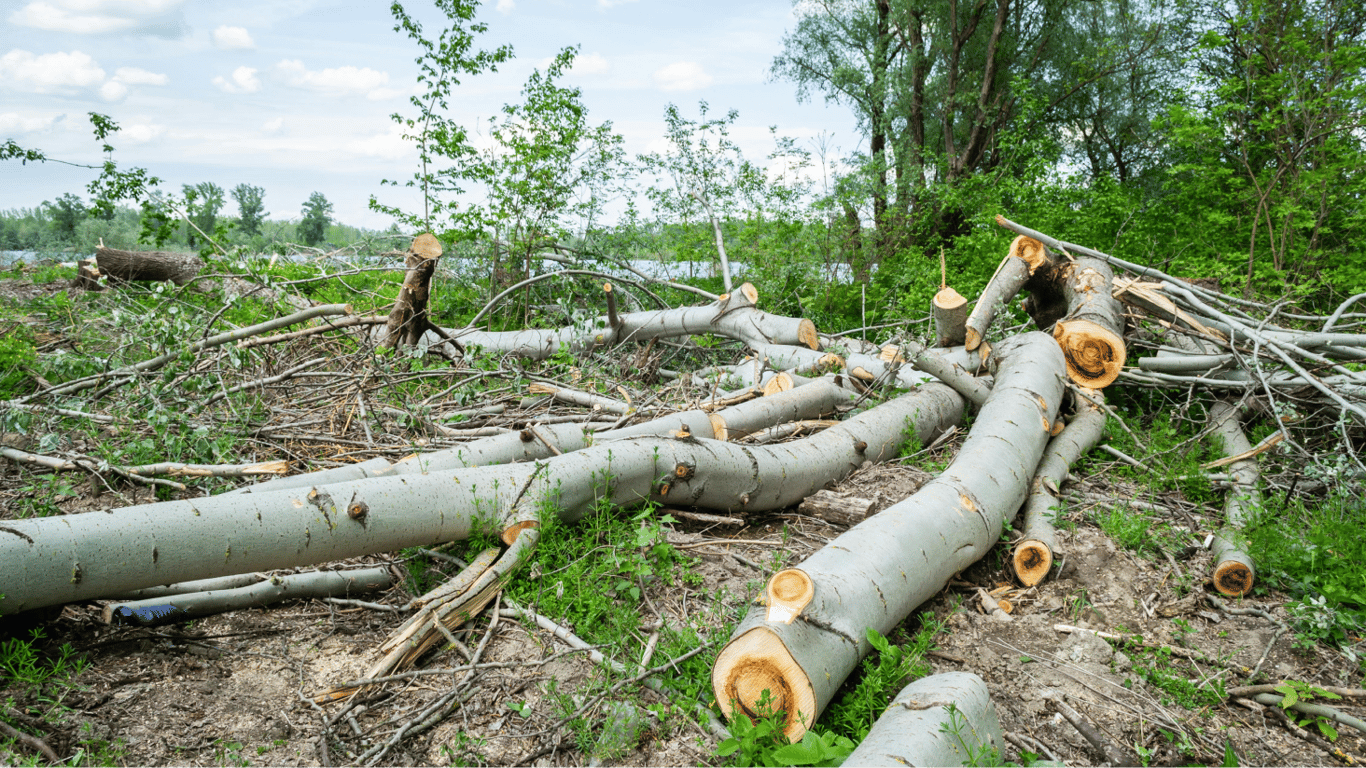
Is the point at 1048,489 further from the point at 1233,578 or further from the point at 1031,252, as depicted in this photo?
the point at 1031,252

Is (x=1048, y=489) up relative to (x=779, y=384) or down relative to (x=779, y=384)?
down

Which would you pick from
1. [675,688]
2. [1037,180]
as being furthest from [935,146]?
[675,688]

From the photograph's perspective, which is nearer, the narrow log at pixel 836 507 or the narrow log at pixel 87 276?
the narrow log at pixel 836 507

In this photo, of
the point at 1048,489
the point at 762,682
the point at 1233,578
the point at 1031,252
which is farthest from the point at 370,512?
the point at 1031,252

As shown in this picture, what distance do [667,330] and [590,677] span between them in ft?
16.5

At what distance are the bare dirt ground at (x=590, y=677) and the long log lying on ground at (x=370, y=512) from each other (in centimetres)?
37

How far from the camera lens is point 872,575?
274cm

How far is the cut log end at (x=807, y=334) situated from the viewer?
22.2 feet

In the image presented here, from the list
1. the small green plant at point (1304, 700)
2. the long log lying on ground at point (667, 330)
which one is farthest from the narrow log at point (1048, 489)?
the long log lying on ground at point (667, 330)

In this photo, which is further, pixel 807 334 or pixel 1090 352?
pixel 807 334

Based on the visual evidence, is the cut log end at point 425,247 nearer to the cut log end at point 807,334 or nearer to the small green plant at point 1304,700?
the cut log end at point 807,334

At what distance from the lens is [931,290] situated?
8289 mm

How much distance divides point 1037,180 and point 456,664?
10232mm

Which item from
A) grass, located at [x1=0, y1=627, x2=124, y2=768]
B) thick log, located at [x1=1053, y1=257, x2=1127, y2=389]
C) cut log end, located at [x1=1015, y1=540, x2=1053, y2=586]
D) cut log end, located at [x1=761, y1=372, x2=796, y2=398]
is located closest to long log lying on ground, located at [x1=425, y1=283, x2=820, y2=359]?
cut log end, located at [x1=761, y1=372, x2=796, y2=398]
